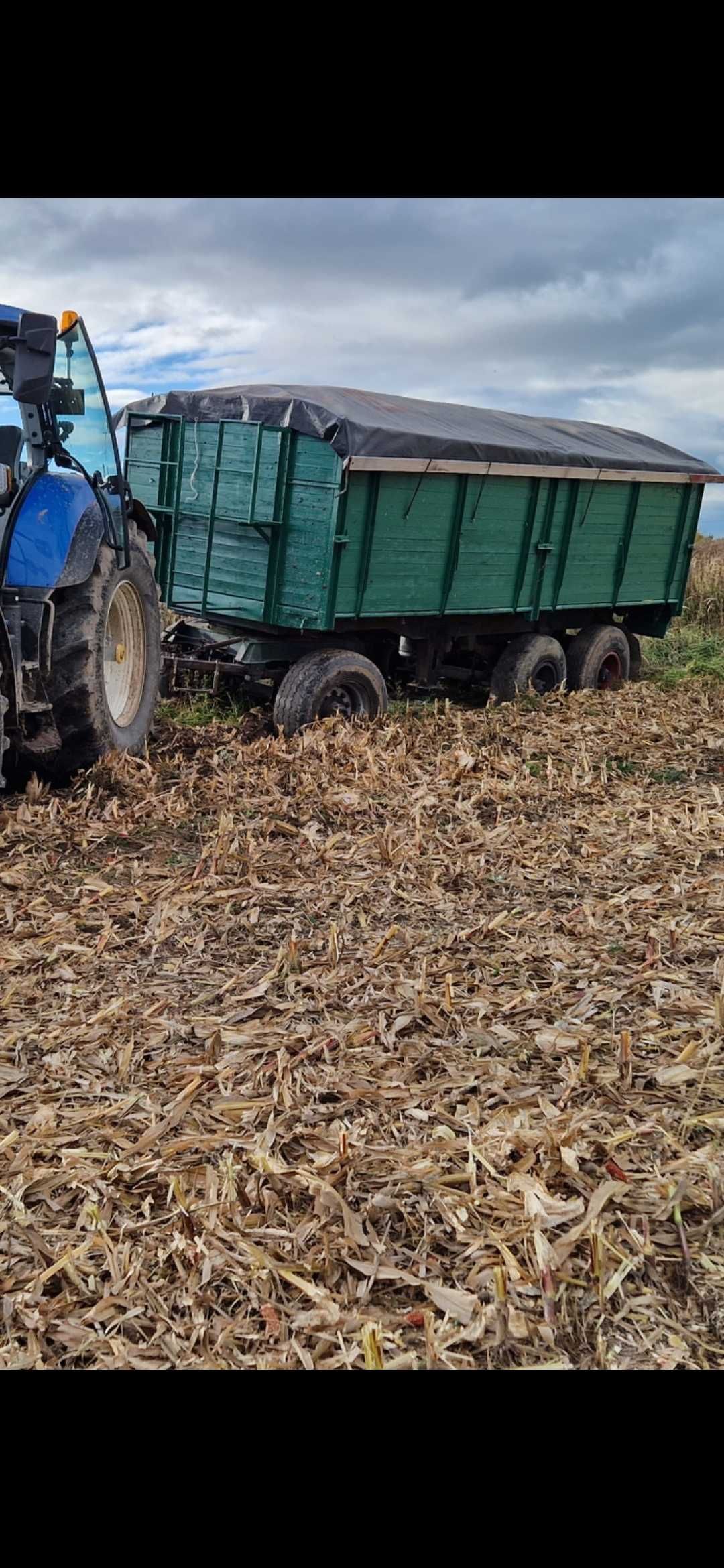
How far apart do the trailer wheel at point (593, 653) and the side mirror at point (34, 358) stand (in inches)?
268

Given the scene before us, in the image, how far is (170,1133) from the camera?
3.45 m

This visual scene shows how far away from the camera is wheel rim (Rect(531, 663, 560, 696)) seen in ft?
37.1

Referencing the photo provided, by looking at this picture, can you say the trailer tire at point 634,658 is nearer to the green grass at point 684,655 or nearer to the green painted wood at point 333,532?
the green grass at point 684,655

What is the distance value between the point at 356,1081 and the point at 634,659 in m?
10.0

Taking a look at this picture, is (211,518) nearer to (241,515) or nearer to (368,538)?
(241,515)

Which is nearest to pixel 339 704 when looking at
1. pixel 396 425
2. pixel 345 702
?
pixel 345 702

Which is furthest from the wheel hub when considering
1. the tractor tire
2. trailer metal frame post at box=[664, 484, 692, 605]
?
trailer metal frame post at box=[664, 484, 692, 605]

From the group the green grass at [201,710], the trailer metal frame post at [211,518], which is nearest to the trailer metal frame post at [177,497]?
the trailer metal frame post at [211,518]

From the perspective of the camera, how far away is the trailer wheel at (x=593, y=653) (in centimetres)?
1190

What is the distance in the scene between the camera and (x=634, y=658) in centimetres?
1300

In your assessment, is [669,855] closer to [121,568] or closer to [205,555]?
[121,568]

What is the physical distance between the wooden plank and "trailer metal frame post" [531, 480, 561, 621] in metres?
0.14

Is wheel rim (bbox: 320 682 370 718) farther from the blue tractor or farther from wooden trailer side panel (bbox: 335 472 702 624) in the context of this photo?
the blue tractor

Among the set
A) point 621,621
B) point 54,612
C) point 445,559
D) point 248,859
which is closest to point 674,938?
point 248,859
